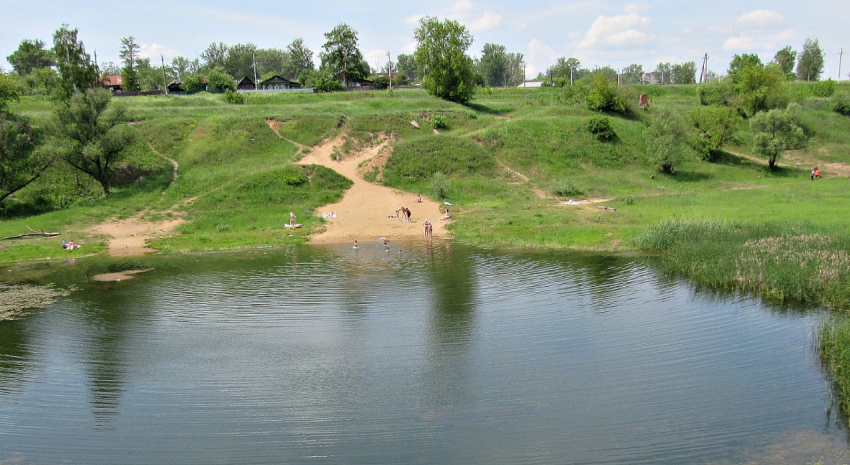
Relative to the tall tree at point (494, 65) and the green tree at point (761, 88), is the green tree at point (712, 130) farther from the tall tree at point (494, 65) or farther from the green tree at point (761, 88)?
the tall tree at point (494, 65)

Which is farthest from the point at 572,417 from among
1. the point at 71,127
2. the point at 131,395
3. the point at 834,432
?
the point at 71,127

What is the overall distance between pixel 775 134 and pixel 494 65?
134755mm

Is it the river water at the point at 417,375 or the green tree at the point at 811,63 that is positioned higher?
the green tree at the point at 811,63

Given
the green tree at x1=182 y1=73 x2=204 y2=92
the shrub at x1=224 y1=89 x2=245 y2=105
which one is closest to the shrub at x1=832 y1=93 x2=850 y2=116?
the shrub at x1=224 y1=89 x2=245 y2=105

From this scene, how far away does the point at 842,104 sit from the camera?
84.2 m

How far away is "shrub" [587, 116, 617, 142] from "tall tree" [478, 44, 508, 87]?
12479 centimetres

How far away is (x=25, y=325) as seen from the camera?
25125mm

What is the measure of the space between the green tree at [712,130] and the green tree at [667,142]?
5.00 metres

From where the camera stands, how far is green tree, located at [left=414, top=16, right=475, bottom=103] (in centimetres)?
8188

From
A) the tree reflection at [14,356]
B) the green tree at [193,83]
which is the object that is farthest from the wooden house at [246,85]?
the tree reflection at [14,356]

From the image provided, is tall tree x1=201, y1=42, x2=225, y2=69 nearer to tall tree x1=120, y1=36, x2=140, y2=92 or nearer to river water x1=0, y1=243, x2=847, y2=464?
tall tree x1=120, y1=36, x2=140, y2=92

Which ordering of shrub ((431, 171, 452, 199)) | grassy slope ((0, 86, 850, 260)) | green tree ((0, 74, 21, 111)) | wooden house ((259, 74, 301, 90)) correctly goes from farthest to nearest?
wooden house ((259, 74, 301, 90)) → green tree ((0, 74, 21, 111)) → shrub ((431, 171, 452, 199)) → grassy slope ((0, 86, 850, 260))

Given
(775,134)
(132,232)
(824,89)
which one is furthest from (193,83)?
(824,89)

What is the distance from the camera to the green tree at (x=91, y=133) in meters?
48.5
